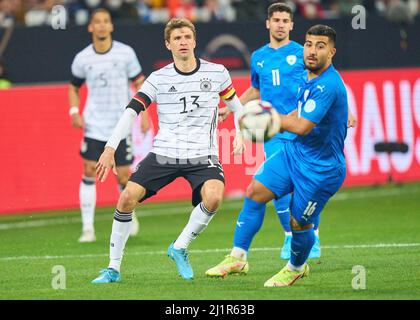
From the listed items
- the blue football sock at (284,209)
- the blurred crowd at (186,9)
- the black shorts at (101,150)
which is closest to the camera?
the blue football sock at (284,209)

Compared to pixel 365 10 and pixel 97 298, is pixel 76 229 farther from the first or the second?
pixel 365 10

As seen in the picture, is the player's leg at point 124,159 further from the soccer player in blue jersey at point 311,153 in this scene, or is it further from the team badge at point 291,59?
the soccer player in blue jersey at point 311,153

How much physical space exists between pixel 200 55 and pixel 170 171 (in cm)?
1157

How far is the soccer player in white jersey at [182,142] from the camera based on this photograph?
31.7 ft

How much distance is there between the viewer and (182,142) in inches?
385

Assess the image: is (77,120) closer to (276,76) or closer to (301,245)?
(276,76)

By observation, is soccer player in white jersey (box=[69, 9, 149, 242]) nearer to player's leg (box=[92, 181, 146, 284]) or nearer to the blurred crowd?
player's leg (box=[92, 181, 146, 284])

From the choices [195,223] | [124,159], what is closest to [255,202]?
[195,223]

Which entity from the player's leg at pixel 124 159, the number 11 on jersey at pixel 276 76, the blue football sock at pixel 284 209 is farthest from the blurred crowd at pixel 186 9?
the blue football sock at pixel 284 209

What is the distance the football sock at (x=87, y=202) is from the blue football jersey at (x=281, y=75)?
319cm

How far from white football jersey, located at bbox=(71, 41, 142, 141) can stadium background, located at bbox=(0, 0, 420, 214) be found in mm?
2262

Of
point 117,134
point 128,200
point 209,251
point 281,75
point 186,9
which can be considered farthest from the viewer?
point 186,9

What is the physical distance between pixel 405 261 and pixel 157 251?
2896 mm

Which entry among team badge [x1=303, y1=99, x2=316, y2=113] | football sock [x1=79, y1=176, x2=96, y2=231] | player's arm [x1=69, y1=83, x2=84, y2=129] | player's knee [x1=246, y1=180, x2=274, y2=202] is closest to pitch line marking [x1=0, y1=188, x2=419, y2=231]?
football sock [x1=79, y1=176, x2=96, y2=231]
